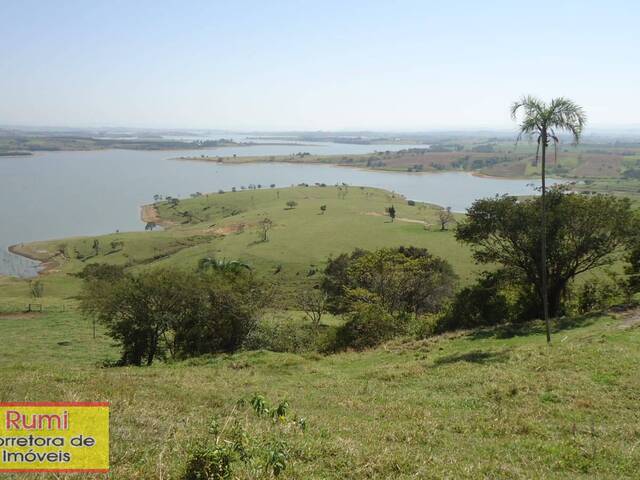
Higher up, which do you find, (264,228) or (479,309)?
(479,309)

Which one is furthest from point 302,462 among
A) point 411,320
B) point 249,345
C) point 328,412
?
point 411,320

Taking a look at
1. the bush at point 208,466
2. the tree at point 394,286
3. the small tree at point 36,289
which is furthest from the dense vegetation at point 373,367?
the small tree at point 36,289

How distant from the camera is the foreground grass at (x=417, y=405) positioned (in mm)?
6617

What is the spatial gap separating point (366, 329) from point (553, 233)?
30.8ft

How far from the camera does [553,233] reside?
20.8 m

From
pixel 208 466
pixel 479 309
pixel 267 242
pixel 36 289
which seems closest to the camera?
pixel 208 466

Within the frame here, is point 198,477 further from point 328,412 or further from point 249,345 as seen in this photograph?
point 249,345

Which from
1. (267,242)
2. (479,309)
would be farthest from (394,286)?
(267,242)

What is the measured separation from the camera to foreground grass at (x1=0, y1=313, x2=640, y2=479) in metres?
6.62

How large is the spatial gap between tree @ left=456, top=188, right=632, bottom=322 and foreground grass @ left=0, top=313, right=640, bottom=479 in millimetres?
3706

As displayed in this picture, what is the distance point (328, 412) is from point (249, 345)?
13.2 metres

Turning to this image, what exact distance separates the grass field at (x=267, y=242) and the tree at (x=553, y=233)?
27.1 m

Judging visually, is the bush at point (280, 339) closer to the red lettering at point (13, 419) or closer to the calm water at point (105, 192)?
the red lettering at point (13, 419)

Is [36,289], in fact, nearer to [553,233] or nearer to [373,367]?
[373,367]
